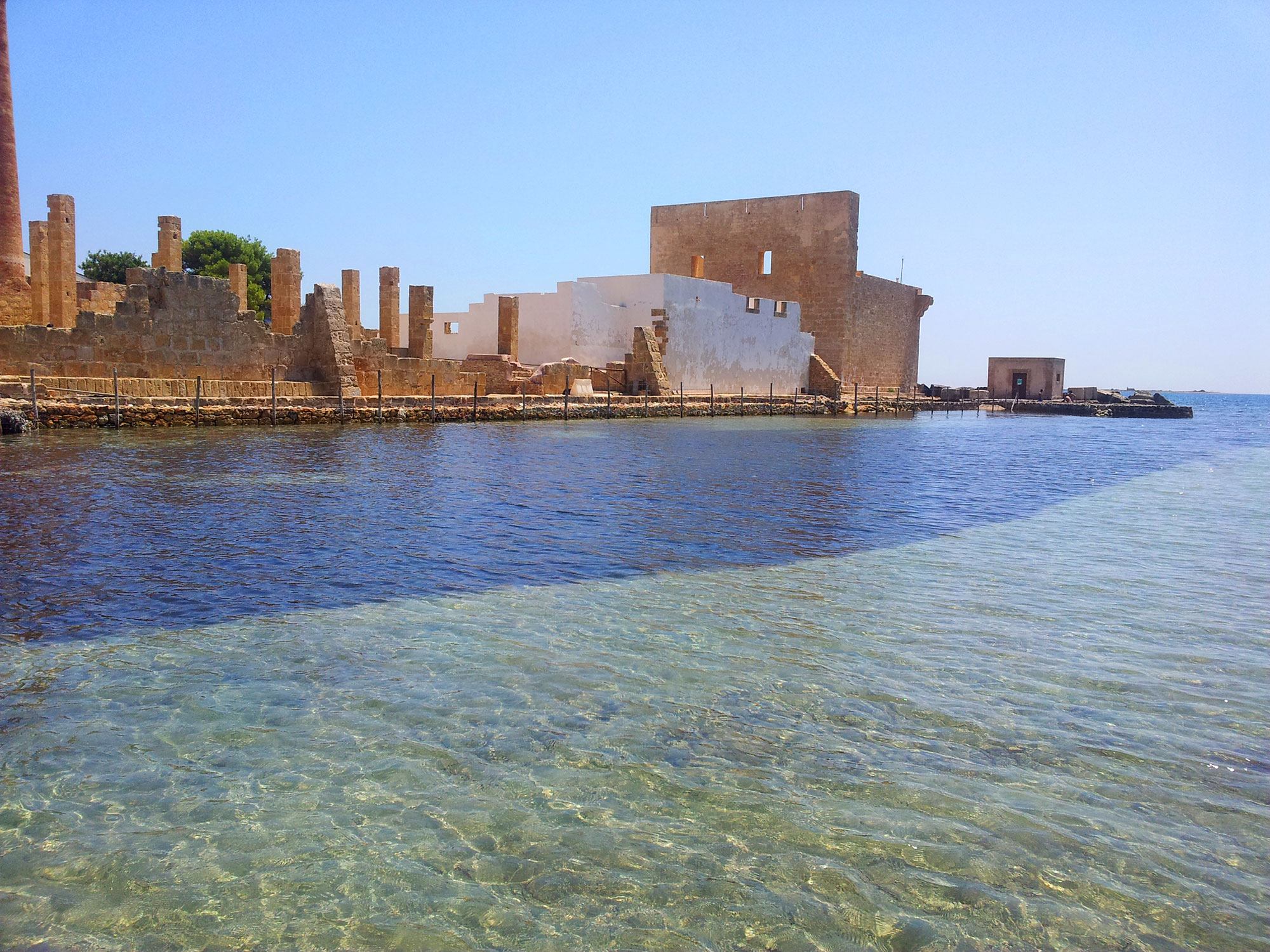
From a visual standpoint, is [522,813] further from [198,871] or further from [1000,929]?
[1000,929]

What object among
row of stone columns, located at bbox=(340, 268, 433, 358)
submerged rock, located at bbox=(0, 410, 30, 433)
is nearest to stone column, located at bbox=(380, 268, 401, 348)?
row of stone columns, located at bbox=(340, 268, 433, 358)

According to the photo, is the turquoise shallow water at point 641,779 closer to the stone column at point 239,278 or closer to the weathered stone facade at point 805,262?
the stone column at point 239,278

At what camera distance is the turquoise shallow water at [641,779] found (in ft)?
8.26

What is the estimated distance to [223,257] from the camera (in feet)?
140

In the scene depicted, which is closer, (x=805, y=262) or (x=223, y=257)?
(x=805, y=262)

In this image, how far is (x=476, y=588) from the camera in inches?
243

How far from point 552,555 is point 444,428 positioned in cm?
1456

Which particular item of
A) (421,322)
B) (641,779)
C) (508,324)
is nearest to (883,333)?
(508,324)

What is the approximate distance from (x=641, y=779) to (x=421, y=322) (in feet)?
69.8

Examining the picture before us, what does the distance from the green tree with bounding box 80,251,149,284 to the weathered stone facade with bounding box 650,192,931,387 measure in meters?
23.5

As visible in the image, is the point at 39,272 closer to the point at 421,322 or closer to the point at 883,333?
the point at 421,322

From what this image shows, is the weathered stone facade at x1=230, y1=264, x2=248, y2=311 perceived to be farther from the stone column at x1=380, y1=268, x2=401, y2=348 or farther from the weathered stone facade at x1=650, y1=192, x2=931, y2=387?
the weathered stone facade at x1=650, y1=192, x2=931, y2=387

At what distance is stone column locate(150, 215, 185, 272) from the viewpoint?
19.8m

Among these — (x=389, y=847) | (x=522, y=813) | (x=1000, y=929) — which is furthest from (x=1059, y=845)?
(x=389, y=847)
